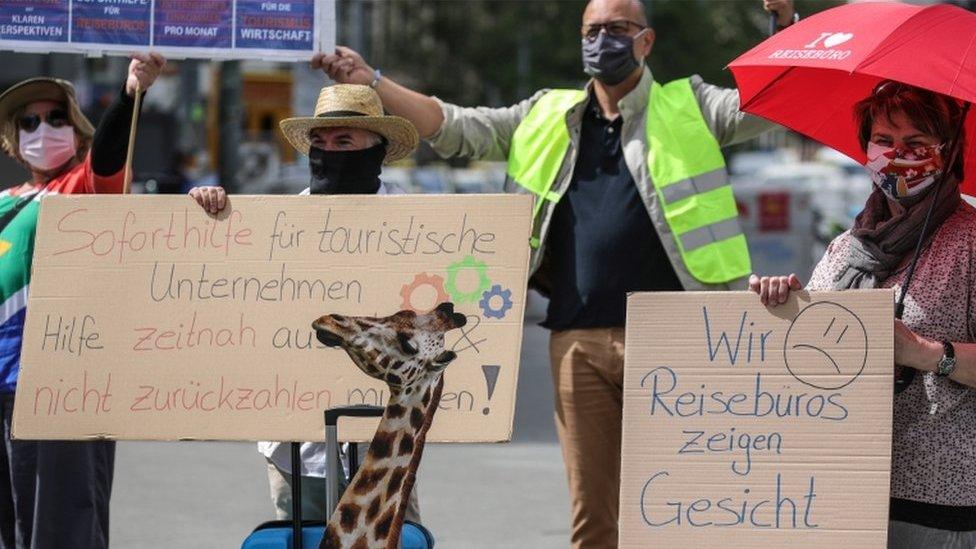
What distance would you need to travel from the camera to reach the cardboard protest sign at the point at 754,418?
363cm

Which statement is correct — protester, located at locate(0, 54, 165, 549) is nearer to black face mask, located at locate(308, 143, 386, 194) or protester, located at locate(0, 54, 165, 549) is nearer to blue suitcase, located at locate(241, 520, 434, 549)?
black face mask, located at locate(308, 143, 386, 194)

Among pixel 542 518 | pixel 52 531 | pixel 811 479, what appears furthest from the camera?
pixel 542 518

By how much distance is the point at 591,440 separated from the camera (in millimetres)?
5082

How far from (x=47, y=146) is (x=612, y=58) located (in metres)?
1.78

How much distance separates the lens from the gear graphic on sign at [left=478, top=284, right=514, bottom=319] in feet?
13.1

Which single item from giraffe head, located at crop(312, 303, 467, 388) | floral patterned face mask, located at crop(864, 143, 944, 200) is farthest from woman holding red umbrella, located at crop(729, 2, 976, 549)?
giraffe head, located at crop(312, 303, 467, 388)

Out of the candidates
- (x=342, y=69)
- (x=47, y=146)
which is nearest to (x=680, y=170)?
(x=342, y=69)

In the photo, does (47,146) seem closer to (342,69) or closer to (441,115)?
(342,69)

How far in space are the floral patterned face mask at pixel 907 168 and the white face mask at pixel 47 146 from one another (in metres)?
2.58

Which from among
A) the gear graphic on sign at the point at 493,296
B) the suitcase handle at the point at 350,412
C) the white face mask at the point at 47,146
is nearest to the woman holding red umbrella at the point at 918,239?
the gear graphic on sign at the point at 493,296

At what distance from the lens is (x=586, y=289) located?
199 inches

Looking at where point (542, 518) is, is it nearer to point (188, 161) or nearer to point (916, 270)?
point (916, 270)

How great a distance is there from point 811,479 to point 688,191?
1.54 metres

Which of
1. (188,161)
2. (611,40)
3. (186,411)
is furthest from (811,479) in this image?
(188,161)
